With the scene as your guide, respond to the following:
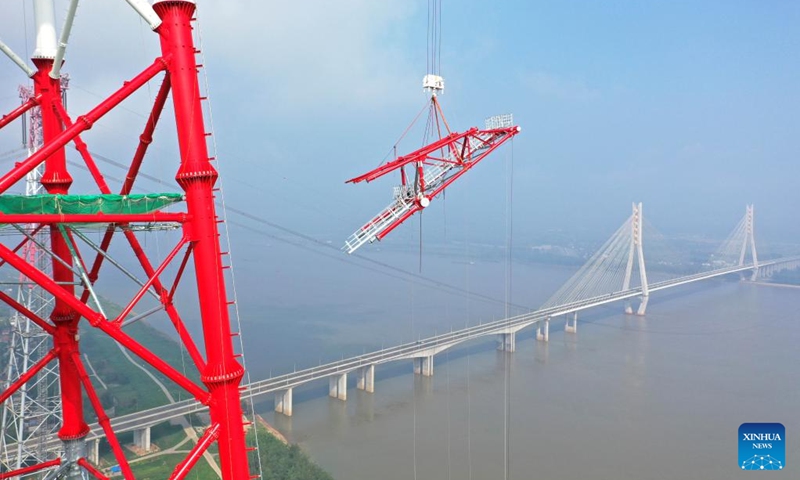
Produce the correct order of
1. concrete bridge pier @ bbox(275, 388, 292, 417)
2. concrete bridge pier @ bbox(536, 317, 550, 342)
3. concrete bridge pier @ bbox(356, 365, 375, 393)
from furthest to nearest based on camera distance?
1. concrete bridge pier @ bbox(536, 317, 550, 342)
2. concrete bridge pier @ bbox(356, 365, 375, 393)
3. concrete bridge pier @ bbox(275, 388, 292, 417)

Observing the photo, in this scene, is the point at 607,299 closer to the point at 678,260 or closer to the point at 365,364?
the point at 365,364

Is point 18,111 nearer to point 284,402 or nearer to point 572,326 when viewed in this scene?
point 284,402

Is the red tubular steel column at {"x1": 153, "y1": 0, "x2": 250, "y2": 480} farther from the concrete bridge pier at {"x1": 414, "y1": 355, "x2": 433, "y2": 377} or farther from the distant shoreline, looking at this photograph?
the concrete bridge pier at {"x1": 414, "y1": 355, "x2": 433, "y2": 377}

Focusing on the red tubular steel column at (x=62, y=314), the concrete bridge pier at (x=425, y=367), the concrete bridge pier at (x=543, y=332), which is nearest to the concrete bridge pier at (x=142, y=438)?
the concrete bridge pier at (x=425, y=367)

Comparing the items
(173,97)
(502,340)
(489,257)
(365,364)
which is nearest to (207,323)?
(173,97)

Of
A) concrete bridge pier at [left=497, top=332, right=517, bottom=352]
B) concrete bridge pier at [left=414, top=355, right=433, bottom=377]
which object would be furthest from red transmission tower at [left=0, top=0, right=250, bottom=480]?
concrete bridge pier at [left=497, top=332, right=517, bottom=352]
